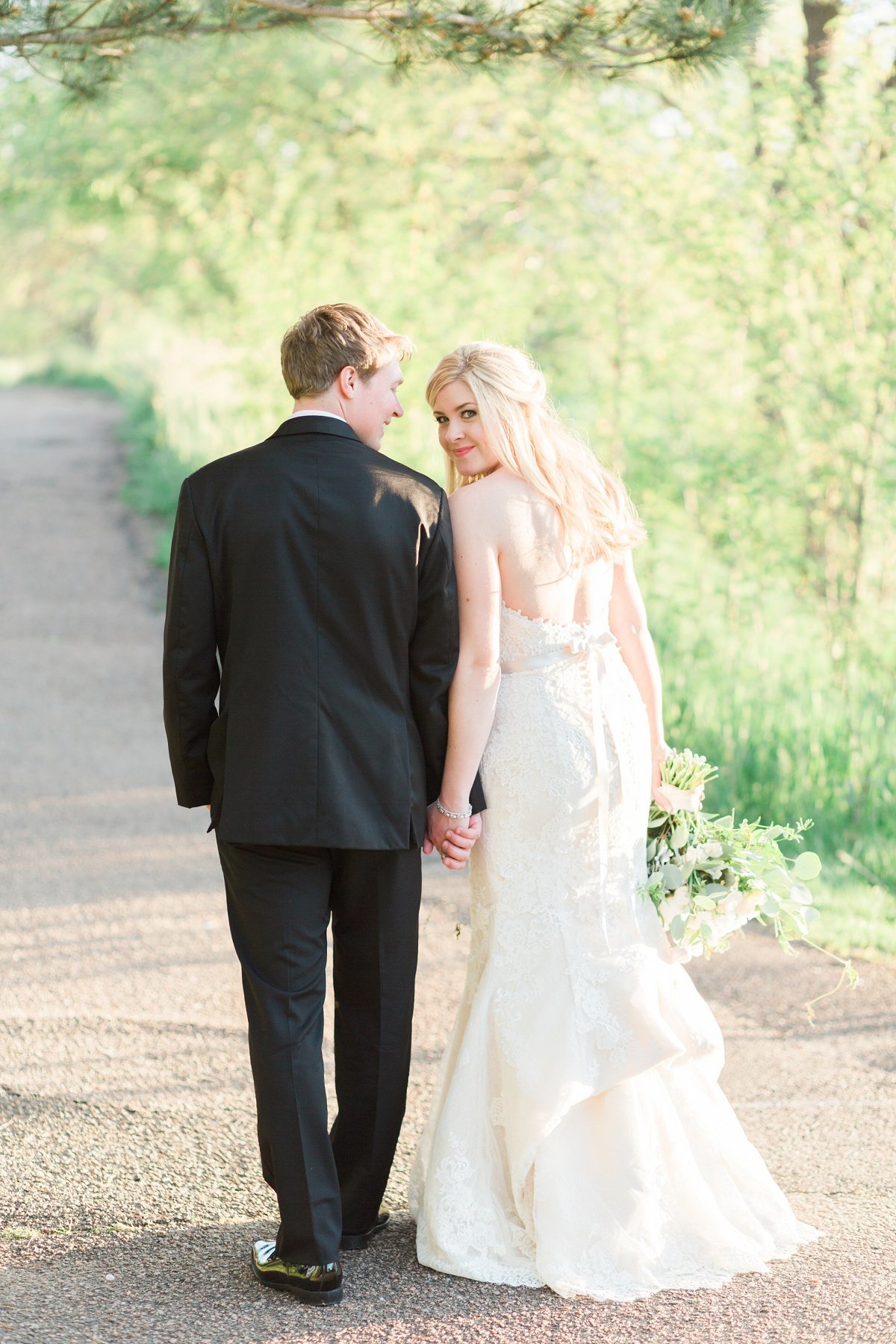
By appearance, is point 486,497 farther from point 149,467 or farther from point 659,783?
point 149,467

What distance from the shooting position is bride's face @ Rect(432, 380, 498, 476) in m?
3.20

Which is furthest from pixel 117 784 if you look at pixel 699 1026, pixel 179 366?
pixel 179 366

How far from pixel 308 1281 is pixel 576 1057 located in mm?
749

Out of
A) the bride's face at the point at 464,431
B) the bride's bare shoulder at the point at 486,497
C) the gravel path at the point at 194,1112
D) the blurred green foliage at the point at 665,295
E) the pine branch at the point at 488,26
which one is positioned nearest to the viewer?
the gravel path at the point at 194,1112

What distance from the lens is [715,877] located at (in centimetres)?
325

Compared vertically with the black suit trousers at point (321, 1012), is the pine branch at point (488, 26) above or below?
above

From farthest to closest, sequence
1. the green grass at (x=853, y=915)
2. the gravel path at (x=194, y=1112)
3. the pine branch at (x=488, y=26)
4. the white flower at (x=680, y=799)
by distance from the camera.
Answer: the green grass at (x=853, y=915), the pine branch at (x=488, y=26), the white flower at (x=680, y=799), the gravel path at (x=194, y=1112)

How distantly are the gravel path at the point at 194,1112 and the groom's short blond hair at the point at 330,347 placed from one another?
199 cm

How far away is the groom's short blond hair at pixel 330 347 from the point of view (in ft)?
9.46

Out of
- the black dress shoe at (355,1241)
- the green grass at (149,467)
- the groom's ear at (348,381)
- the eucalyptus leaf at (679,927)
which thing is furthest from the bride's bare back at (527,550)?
the green grass at (149,467)

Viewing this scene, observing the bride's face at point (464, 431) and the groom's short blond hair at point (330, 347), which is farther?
the bride's face at point (464, 431)

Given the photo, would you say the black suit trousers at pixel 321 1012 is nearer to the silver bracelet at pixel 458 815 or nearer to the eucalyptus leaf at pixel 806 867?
the silver bracelet at pixel 458 815

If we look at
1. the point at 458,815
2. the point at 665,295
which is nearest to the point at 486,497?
the point at 458,815

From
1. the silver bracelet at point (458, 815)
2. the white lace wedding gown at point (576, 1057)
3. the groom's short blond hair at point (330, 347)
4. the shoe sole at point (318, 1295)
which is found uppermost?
the groom's short blond hair at point (330, 347)
